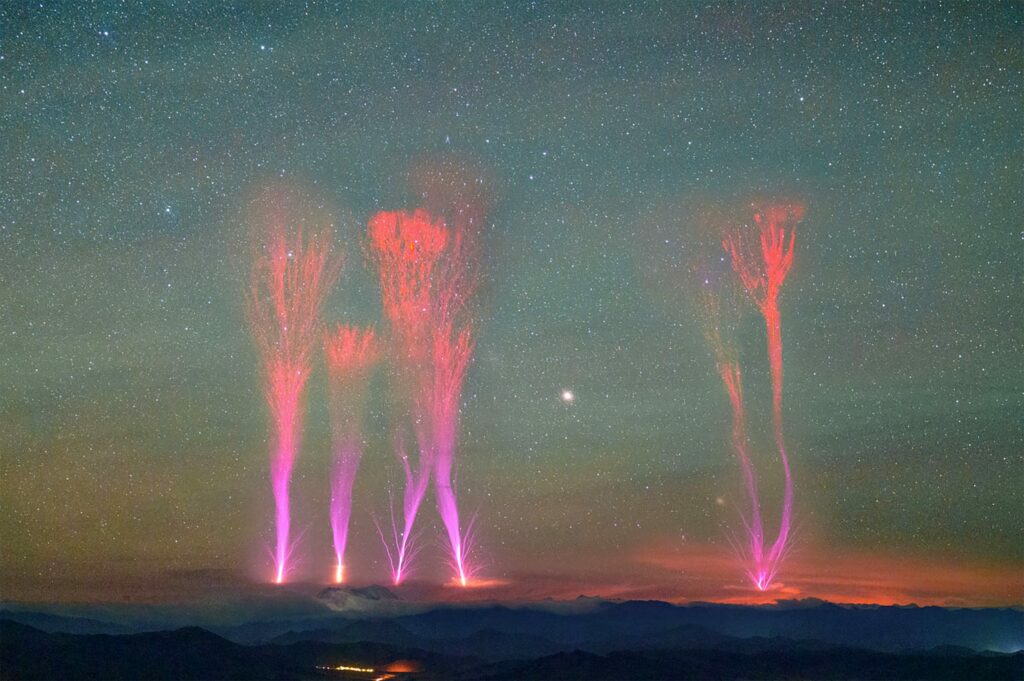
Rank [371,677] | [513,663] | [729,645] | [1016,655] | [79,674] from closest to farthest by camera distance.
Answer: [79,674] < [371,677] < [1016,655] < [513,663] < [729,645]

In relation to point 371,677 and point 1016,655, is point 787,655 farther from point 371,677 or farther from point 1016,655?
point 371,677

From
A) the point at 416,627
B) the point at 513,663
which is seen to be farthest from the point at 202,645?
the point at 513,663

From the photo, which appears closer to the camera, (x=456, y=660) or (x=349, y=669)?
(x=349, y=669)

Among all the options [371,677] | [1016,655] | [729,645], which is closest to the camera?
[371,677]

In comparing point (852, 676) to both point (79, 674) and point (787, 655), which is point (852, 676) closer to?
point (787, 655)

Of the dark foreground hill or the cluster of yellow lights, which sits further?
the cluster of yellow lights

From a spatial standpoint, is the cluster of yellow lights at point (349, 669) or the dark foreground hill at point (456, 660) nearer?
the dark foreground hill at point (456, 660)

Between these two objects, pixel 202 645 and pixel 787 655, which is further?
pixel 787 655
